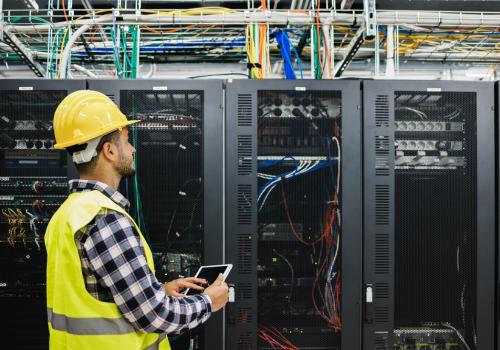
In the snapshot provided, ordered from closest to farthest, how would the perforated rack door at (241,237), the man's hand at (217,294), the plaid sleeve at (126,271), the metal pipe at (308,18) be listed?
the plaid sleeve at (126,271) → the man's hand at (217,294) → the perforated rack door at (241,237) → the metal pipe at (308,18)

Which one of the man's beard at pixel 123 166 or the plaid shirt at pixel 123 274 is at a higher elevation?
the man's beard at pixel 123 166

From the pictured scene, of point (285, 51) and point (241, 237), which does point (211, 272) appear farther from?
point (285, 51)

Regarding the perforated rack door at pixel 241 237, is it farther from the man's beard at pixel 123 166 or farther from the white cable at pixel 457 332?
the white cable at pixel 457 332

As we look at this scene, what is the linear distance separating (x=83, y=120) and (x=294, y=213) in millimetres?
1015

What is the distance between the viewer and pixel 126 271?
3.21 ft

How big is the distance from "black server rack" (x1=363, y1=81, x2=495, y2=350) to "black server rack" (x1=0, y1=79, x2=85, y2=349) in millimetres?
1431

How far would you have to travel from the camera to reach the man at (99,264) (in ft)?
3.23

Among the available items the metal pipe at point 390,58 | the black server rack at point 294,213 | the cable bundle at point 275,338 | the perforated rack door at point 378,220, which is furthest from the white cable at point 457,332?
the metal pipe at point 390,58

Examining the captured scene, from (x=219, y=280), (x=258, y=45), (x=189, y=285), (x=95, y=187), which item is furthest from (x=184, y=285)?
(x=258, y=45)

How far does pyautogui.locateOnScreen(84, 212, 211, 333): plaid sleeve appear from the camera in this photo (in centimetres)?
98

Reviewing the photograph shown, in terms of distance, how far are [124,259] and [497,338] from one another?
1725 mm

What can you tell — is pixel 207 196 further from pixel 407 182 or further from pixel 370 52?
pixel 370 52

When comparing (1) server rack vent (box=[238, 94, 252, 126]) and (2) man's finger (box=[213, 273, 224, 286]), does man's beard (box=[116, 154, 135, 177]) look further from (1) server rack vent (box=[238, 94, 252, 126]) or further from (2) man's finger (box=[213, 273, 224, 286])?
(1) server rack vent (box=[238, 94, 252, 126])

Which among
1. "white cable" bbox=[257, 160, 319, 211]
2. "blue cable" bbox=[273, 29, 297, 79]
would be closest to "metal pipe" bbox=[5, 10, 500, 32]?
"blue cable" bbox=[273, 29, 297, 79]
